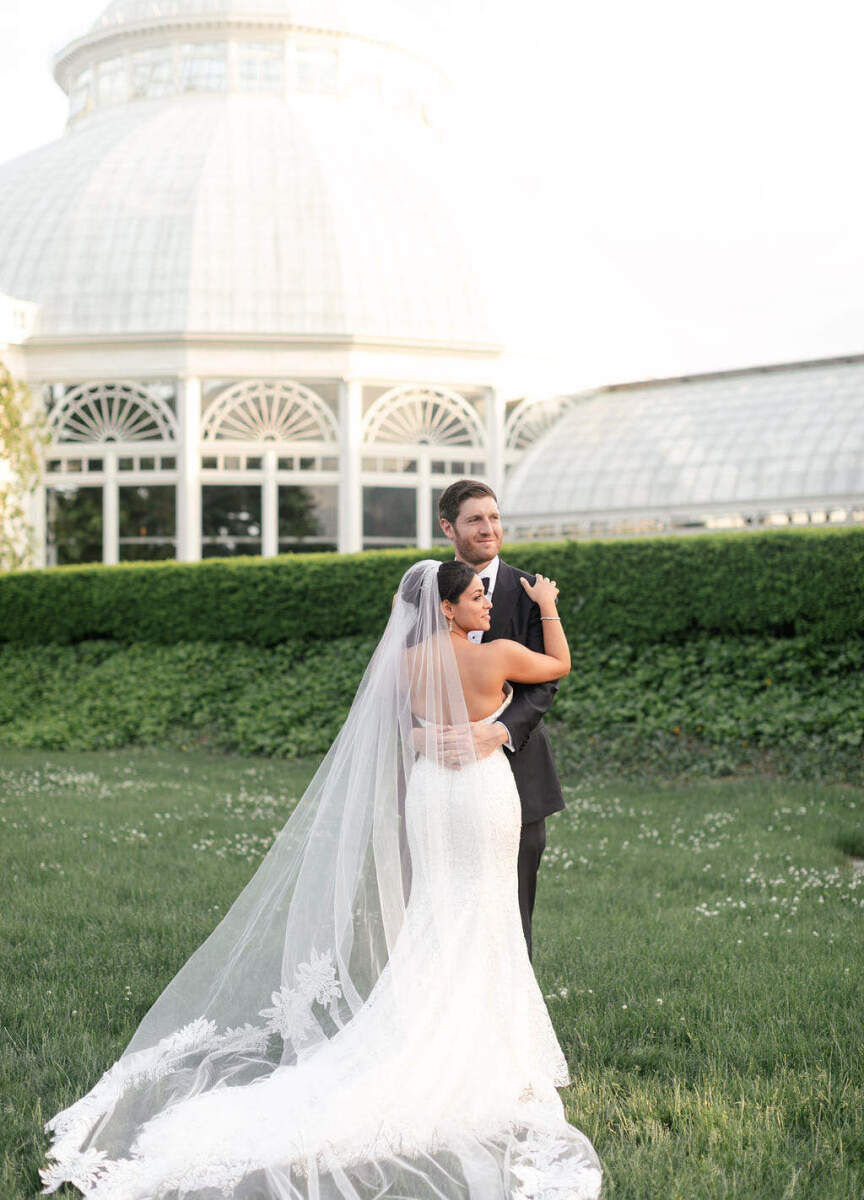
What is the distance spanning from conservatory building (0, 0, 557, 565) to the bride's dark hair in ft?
65.3

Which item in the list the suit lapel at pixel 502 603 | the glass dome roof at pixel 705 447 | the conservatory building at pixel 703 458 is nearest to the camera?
the suit lapel at pixel 502 603

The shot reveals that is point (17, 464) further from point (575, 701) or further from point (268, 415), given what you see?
point (575, 701)

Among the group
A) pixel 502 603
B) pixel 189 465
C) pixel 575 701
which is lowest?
pixel 575 701

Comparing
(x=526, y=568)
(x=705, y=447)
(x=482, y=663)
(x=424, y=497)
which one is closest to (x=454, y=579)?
(x=482, y=663)

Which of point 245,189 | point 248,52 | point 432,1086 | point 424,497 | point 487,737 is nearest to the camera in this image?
point 432,1086

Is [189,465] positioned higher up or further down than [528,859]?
higher up

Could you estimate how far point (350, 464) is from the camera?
24375mm

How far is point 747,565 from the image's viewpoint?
12461 millimetres

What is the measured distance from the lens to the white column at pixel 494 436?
83.6 feet

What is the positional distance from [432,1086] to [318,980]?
69 centimetres

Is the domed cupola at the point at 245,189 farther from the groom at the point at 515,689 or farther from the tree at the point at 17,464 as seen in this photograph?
the groom at the point at 515,689

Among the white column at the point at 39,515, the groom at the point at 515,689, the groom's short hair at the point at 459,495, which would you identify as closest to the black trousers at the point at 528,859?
the groom at the point at 515,689

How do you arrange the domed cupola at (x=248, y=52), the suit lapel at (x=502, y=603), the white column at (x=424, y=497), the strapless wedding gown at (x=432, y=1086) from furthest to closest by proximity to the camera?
the domed cupola at (x=248, y=52), the white column at (x=424, y=497), the suit lapel at (x=502, y=603), the strapless wedding gown at (x=432, y=1086)

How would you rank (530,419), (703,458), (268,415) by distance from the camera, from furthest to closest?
(530,419)
(268,415)
(703,458)
